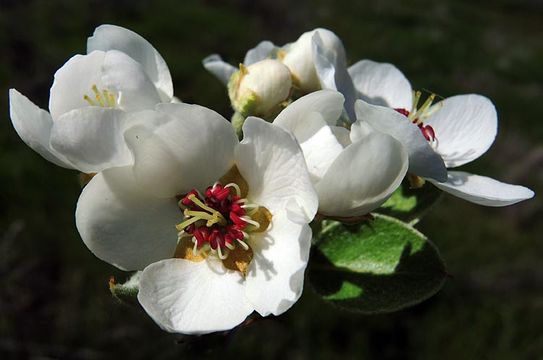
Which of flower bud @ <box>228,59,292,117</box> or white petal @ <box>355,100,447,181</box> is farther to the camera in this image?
flower bud @ <box>228,59,292,117</box>

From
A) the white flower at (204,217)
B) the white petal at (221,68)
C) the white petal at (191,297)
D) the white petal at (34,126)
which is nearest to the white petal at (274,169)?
the white flower at (204,217)

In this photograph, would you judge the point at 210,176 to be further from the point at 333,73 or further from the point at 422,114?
the point at 422,114

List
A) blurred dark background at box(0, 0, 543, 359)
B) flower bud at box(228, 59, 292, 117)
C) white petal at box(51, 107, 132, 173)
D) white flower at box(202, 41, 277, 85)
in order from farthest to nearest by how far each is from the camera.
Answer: blurred dark background at box(0, 0, 543, 359)
white flower at box(202, 41, 277, 85)
flower bud at box(228, 59, 292, 117)
white petal at box(51, 107, 132, 173)

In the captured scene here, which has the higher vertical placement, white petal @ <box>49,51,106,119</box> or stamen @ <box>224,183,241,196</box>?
white petal @ <box>49,51,106,119</box>

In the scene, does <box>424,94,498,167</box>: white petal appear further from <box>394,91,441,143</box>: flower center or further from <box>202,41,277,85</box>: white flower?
<box>202,41,277,85</box>: white flower

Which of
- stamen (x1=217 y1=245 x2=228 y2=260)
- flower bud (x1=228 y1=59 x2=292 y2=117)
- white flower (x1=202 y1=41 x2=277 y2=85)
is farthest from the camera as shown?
white flower (x1=202 y1=41 x2=277 y2=85)

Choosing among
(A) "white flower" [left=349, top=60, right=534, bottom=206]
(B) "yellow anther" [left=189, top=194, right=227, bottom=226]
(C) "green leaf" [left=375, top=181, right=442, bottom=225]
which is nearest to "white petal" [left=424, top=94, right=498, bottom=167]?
(A) "white flower" [left=349, top=60, right=534, bottom=206]

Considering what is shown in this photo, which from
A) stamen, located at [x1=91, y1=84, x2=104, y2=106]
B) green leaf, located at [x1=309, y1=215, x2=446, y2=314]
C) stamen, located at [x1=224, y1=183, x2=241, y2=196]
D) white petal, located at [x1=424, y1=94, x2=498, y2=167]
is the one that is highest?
stamen, located at [x1=91, y1=84, x2=104, y2=106]
